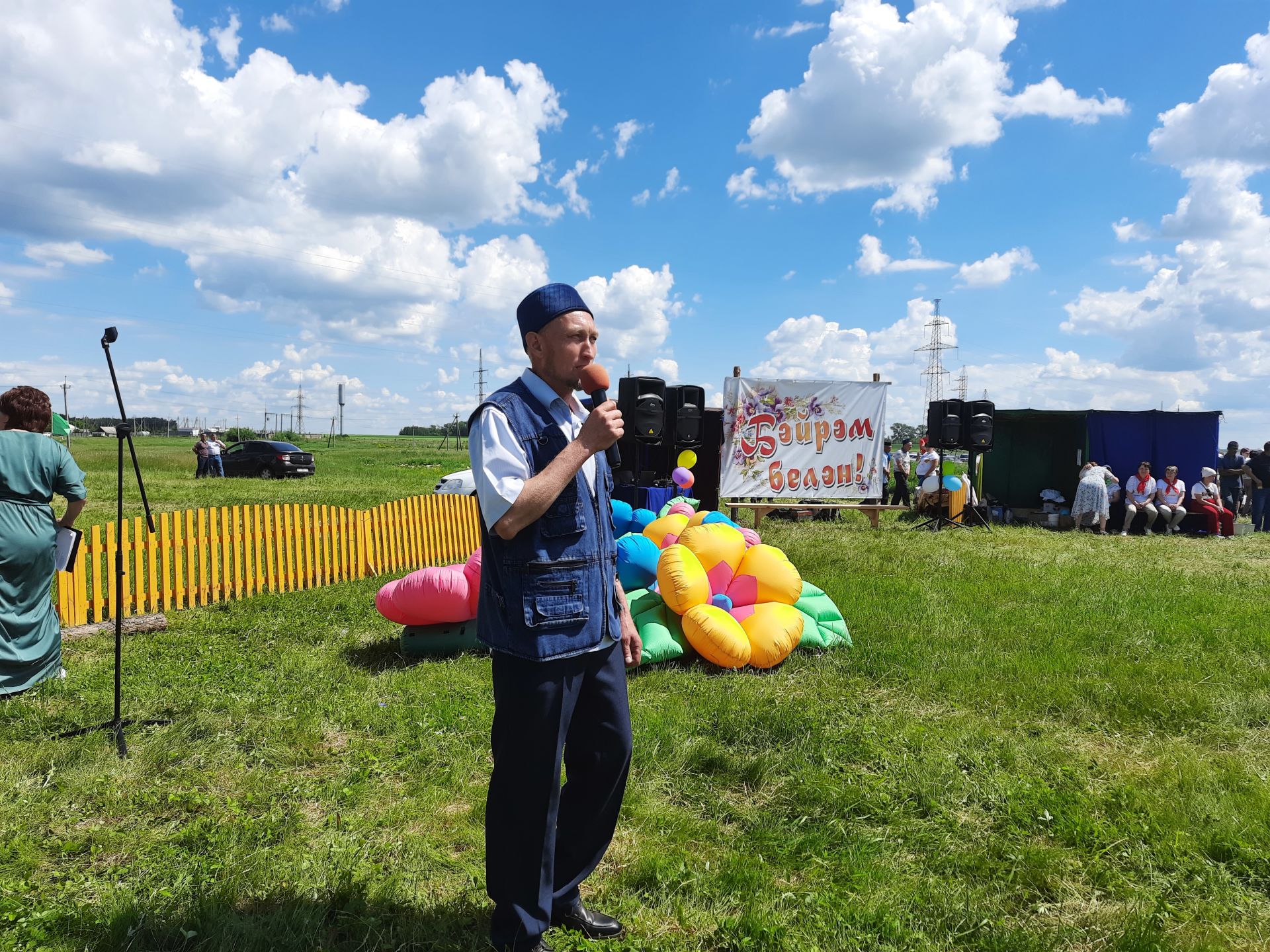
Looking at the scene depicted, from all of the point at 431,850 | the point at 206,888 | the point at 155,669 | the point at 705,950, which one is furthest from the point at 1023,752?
the point at 155,669

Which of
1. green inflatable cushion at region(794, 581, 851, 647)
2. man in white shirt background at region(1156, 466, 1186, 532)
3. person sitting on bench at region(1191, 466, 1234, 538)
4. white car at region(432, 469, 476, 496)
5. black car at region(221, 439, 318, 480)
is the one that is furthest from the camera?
black car at region(221, 439, 318, 480)

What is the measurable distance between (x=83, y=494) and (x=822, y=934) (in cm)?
477

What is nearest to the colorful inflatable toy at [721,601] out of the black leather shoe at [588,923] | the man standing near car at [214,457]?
the black leather shoe at [588,923]

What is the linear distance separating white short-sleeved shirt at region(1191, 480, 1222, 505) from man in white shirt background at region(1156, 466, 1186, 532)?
0.33 metres

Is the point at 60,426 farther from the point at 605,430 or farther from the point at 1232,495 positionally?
the point at 1232,495

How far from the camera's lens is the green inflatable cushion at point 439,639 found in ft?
18.6

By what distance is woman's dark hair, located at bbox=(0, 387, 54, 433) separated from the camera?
4348 mm

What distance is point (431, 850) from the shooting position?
2863 mm

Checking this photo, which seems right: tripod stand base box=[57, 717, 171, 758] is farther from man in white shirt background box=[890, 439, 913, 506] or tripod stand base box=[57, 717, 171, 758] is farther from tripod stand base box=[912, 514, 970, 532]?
man in white shirt background box=[890, 439, 913, 506]

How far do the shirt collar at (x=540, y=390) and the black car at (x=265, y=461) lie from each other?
81.1 feet

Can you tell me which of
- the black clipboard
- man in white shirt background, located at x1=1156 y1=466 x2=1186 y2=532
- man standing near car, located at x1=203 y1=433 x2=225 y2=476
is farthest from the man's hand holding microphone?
man standing near car, located at x1=203 y1=433 x2=225 y2=476

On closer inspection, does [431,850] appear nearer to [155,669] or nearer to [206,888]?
[206,888]

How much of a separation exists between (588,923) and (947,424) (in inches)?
512

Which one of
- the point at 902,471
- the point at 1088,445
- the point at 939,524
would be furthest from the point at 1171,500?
the point at 902,471
